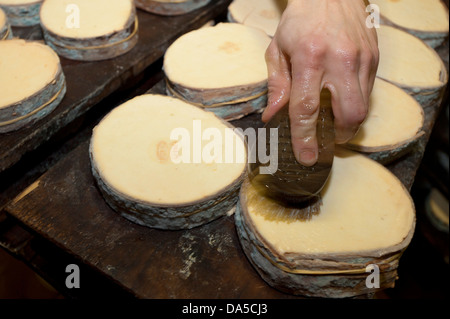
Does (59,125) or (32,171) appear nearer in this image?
(59,125)

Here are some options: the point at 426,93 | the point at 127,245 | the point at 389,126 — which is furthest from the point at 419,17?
the point at 127,245

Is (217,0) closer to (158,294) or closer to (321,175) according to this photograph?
(321,175)

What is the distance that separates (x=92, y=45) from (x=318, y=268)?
1.78m

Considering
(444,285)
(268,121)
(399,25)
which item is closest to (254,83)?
(268,121)

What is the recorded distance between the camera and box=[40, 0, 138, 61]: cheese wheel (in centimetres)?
239

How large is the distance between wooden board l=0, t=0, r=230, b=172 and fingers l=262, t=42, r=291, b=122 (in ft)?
3.33

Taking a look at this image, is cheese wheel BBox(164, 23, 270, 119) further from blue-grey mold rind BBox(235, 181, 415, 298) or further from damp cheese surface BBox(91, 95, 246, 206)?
blue-grey mold rind BBox(235, 181, 415, 298)

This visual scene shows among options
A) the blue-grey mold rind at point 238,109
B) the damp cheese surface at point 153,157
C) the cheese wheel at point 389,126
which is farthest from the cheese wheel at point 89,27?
the cheese wheel at point 389,126

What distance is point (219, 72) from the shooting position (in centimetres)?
214

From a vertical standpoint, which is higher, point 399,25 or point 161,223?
point 399,25

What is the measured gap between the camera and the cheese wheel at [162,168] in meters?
1.68

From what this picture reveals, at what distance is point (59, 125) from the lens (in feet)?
7.21

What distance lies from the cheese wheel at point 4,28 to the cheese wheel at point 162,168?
980mm

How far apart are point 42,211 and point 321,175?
4.00 feet
